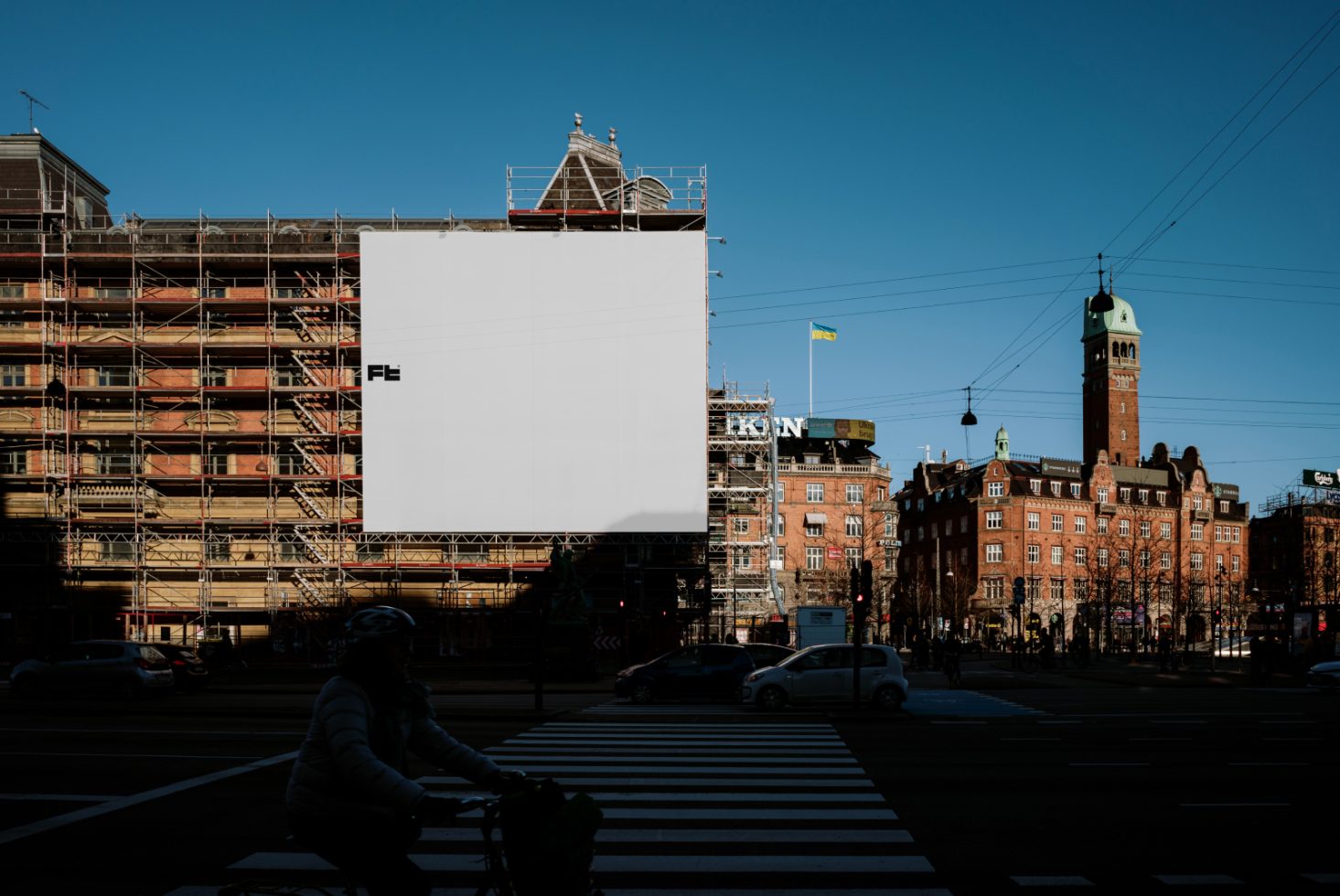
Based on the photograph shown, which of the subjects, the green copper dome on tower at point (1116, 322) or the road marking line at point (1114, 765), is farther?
the green copper dome on tower at point (1116, 322)

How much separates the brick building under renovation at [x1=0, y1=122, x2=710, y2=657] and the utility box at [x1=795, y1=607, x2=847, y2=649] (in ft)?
14.0

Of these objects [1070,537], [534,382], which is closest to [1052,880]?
[534,382]

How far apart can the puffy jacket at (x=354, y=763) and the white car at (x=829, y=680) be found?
20.3 m

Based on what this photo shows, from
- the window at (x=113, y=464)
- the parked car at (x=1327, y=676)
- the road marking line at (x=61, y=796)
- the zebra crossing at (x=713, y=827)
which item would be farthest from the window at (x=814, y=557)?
the road marking line at (x=61, y=796)

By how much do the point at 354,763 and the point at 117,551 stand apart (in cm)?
5275

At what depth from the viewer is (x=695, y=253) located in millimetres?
53312

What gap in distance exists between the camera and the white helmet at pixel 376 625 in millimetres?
5312

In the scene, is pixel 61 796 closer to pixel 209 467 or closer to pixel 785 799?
pixel 785 799

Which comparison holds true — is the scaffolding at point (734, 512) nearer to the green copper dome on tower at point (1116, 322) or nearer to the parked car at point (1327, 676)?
the parked car at point (1327, 676)

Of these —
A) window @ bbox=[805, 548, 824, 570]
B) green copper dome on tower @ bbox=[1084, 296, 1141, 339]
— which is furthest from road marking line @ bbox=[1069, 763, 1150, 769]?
green copper dome on tower @ bbox=[1084, 296, 1141, 339]

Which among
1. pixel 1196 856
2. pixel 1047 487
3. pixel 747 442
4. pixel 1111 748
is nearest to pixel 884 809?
pixel 1196 856

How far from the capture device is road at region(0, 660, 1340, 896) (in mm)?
9008

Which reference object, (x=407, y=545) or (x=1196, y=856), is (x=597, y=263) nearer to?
(x=407, y=545)

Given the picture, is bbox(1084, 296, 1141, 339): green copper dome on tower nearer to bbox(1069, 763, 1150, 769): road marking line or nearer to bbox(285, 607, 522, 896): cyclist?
bbox(1069, 763, 1150, 769): road marking line
